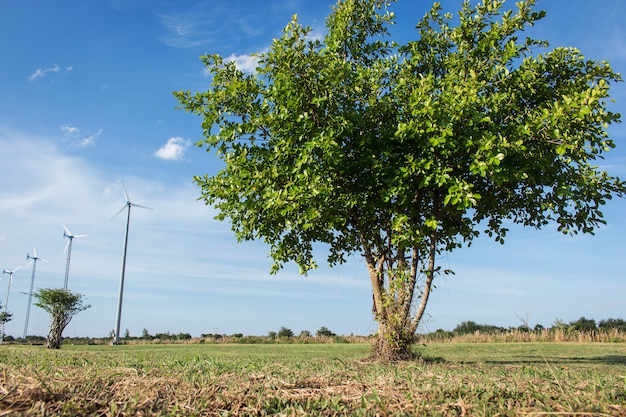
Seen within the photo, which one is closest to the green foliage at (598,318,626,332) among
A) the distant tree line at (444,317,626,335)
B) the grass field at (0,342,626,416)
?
the distant tree line at (444,317,626,335)

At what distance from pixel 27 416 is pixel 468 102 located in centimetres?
1049

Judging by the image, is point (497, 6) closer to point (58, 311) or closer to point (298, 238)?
point (298, 238)

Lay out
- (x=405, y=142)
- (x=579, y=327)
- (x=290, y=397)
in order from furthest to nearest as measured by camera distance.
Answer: (x=579, y=327)
(x=405, y=142)
(x=290, y=397)

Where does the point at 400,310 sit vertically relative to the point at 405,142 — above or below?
below

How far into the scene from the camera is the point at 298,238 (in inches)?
615

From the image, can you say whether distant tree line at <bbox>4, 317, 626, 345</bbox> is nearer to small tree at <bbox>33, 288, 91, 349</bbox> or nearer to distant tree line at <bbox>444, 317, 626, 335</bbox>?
distant tree line at <bbox>444, 317, 626, 335</bbox>

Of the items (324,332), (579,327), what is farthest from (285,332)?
(579,327)

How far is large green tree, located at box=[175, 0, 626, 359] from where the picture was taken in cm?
1180

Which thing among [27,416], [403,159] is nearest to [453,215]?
[403,159]

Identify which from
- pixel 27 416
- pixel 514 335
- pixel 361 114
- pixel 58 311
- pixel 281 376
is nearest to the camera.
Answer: pixel 27 416

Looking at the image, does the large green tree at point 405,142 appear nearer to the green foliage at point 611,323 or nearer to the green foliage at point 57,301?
the green foliage at point 57,301

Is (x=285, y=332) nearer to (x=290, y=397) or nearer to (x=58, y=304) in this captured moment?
(x=58, y=304)

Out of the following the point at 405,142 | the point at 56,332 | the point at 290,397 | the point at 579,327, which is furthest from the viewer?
the point at 579,327

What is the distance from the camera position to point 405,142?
13.4 metres
